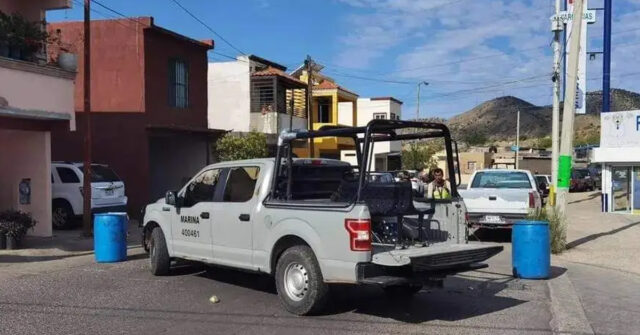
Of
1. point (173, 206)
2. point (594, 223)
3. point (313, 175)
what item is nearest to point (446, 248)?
point (313, 175)

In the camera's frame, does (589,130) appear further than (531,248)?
Yes

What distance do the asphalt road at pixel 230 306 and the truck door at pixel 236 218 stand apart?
56 centimetres

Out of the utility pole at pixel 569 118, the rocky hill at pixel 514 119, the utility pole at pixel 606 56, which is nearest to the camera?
the utility pole at pixel 569 118

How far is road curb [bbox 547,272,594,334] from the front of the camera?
721 centimetres

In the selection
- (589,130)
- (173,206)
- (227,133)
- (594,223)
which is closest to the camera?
(173,206)

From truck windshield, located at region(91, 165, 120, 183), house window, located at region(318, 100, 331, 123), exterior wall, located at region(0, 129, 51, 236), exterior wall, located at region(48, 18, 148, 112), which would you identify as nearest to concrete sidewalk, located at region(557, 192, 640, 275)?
exterior wall, located at region(0, 129, 51, 236)

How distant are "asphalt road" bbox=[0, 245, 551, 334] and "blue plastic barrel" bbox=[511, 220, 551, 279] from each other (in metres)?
0.29

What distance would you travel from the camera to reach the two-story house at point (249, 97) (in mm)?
33594

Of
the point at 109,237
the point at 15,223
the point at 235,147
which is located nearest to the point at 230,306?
the point at 109,237

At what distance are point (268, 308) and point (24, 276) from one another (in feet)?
15.5

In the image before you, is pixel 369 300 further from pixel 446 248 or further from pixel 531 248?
pixel 531 248

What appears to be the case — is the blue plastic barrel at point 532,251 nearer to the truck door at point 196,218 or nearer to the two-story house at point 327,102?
the truck door at point 196,218

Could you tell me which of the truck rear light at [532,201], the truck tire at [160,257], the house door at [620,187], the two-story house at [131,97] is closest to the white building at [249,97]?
the two-story house at [131,97]

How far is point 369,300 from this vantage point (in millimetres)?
8781
